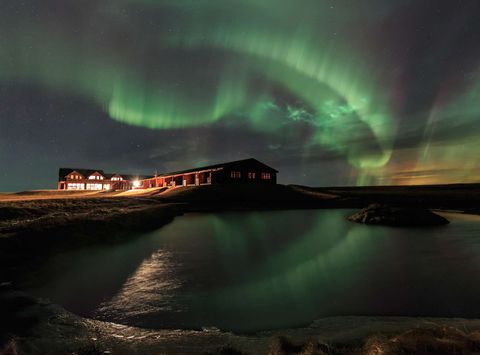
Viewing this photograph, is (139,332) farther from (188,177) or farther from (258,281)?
(188,177)

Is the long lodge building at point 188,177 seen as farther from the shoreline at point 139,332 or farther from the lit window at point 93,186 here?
the shoreline at point 139,332

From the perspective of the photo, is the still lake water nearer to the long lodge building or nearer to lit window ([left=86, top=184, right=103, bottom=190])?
the long lodge building

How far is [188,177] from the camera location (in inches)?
3302

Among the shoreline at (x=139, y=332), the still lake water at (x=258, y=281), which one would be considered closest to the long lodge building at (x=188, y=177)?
the still lake water at (x=258, y=281)

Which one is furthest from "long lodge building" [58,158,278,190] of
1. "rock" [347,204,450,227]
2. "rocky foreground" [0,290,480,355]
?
"rocky foreground" [0,290,480,355]

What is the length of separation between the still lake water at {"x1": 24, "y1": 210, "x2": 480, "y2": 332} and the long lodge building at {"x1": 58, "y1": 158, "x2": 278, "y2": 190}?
5017cm

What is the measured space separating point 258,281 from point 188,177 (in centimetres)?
7343

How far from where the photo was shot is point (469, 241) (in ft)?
73.4

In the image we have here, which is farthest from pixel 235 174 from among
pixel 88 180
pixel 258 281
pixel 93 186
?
pixel 88 180

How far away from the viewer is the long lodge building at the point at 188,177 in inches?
2859

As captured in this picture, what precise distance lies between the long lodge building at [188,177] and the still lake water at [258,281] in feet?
165

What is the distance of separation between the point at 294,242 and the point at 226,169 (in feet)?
165

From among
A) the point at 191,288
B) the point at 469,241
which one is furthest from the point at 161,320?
the point at 469,241

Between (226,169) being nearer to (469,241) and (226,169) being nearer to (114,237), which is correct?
(114,237)
